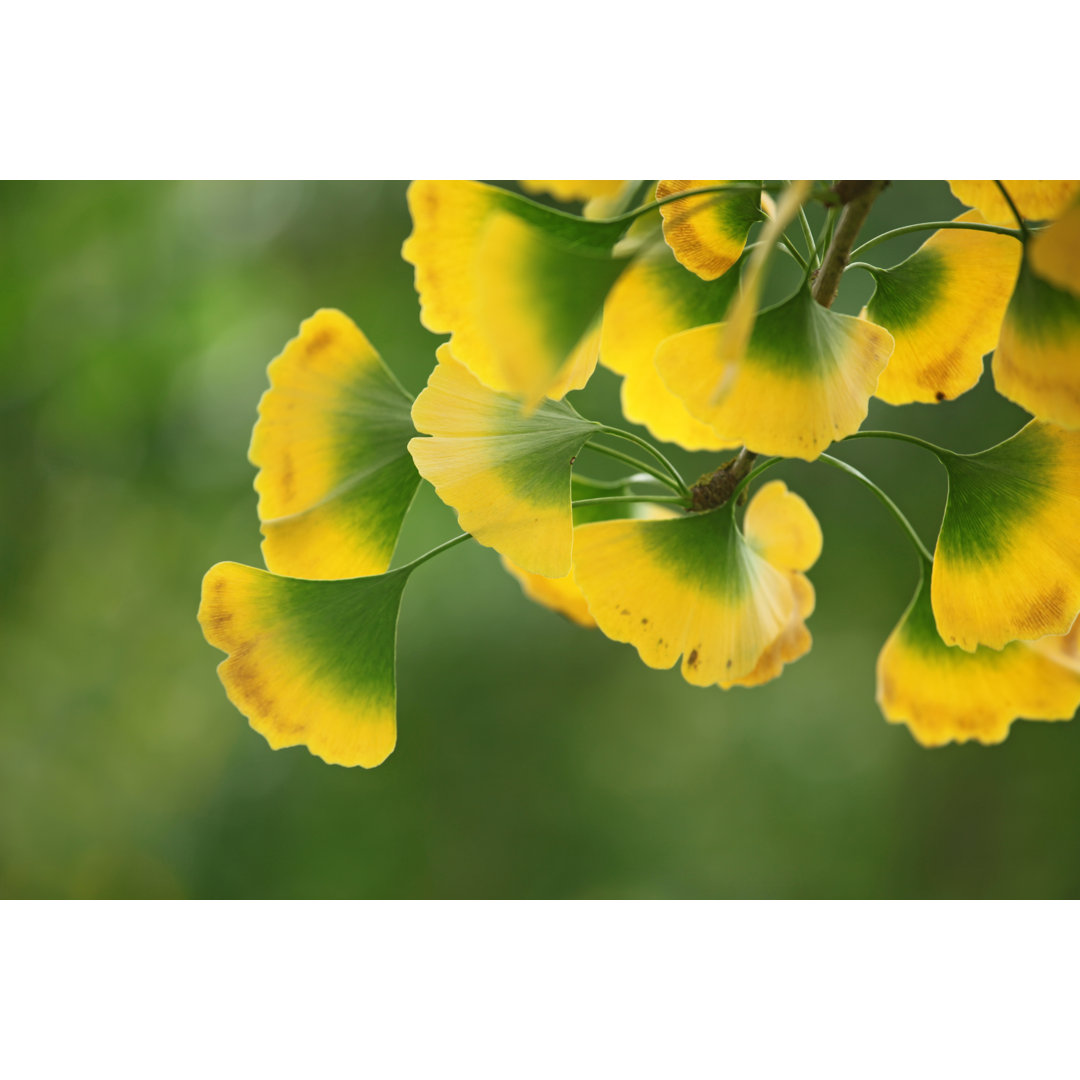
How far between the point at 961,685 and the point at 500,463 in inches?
7.2

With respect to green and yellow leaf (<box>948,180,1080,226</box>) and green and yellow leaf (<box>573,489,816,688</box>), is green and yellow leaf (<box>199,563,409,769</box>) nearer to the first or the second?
green and yellow leaf (<box>573,489,816,688</box>)

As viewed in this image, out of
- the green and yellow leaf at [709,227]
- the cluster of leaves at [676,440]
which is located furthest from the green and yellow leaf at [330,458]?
the green and yellow leaf at [709,227]

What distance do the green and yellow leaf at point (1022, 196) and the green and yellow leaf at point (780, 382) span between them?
0.06 metres

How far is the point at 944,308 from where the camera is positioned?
29 cm

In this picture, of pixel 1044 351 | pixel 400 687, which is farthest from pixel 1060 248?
pixel 400 687

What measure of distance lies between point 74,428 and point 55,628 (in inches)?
11.4

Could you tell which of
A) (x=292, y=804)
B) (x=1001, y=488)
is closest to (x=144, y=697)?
(x=292, y=804)

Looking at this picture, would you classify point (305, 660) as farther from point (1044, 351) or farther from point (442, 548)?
point (1044, 351)

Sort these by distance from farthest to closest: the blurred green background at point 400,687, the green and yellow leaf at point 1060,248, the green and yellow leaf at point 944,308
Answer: the blurred green background at point 400,687
the green and yellow leaf at point 944,308
the green and yellow leaf at point 1060,248

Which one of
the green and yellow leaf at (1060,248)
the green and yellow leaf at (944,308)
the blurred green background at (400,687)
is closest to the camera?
the green and yellow leaf at (1060,248)

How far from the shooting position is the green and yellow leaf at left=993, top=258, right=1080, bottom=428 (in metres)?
0.22

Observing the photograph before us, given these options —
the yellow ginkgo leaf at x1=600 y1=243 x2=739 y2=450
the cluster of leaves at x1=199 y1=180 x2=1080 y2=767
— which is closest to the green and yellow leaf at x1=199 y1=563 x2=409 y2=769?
the cluster of leaves at x1=199 y1=180 x2=1080 y2=767

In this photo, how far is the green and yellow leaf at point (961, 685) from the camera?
0.33 metres

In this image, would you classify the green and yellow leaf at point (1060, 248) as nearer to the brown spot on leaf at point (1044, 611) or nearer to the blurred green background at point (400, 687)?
the brown spot on leaf at point (1044, 611)
